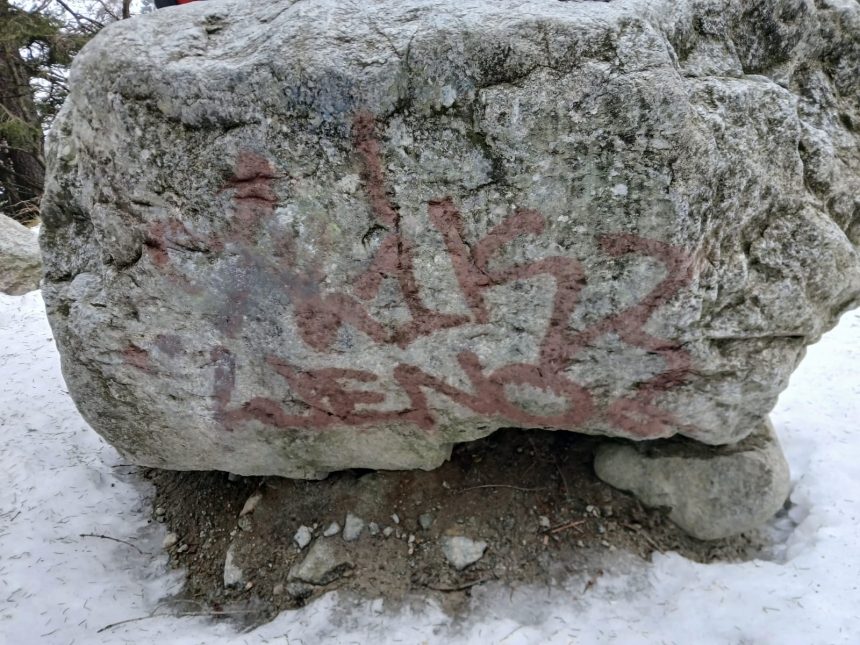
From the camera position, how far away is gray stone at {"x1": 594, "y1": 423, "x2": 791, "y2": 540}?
261cm

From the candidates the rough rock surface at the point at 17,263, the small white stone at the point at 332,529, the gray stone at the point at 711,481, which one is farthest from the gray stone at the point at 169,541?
the rough rock surface at the point at 17,263

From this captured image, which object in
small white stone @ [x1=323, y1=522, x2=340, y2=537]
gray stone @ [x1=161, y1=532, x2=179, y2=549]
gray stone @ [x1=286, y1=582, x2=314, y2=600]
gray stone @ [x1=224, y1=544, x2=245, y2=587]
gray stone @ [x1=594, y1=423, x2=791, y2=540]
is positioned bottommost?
gray stone @ [x1=161, y1=532, x2=179, y2=549]

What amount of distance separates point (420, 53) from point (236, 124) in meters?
0.64

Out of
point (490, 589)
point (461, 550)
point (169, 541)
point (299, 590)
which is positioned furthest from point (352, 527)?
point (169, 541)

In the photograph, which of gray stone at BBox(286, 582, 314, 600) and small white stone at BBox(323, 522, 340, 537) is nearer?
gray stone at BBox(286, 582, 314, 600)

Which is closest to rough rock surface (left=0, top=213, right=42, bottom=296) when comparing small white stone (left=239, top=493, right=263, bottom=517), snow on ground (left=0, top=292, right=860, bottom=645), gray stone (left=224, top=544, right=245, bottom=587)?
snow on ground (left=0, top=292, right=860, bottom=645)

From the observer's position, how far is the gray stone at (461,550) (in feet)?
8.33

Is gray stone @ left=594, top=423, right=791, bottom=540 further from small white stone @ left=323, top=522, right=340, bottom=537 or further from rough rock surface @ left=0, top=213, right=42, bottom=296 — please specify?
rough rock surface @ left=0, top=213, right=42, bottom=296

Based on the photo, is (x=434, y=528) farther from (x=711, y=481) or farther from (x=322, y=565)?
(x=711, y=481)

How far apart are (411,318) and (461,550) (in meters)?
1.16

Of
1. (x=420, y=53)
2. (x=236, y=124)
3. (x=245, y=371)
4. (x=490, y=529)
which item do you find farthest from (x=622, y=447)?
(x=236, y=124)

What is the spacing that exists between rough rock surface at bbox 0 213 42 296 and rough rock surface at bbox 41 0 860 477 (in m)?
3.73

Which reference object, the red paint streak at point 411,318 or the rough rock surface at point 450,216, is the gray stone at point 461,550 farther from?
the red paint streak at point 411,318

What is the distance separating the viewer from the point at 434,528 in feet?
8.71
